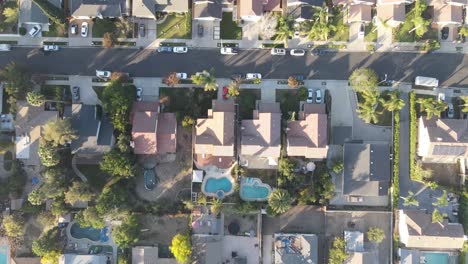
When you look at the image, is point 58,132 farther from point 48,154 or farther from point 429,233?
point 429,233

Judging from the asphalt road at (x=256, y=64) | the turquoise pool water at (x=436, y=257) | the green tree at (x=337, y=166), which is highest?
the asphalt road at (x=256, y=64)

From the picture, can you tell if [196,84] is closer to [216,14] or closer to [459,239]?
[216,14]

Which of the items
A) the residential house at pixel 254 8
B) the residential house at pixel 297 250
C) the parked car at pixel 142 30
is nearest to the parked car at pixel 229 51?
the residential house at pixel 254 8

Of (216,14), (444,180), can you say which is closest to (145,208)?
(216,14)

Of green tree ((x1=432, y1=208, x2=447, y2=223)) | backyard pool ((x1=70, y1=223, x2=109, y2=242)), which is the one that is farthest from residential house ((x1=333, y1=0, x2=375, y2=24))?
backyard pool ((x1=70, y1=223, x2=109, y2=242))

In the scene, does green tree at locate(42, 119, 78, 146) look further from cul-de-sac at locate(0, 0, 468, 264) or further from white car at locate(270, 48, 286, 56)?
white car at locate(270, 48, 286, 56)

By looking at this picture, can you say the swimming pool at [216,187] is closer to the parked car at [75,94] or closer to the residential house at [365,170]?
the residential house at [365,170]

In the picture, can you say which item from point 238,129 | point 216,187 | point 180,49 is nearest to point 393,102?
point 238,129
